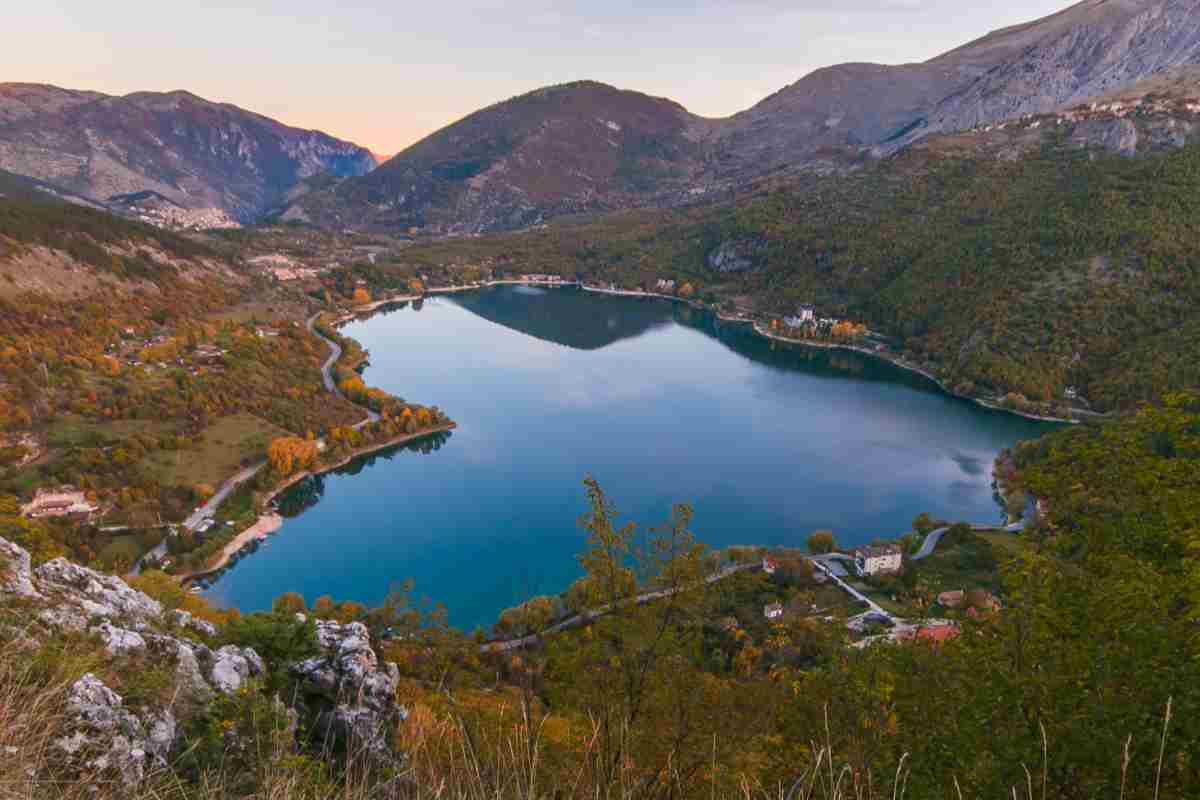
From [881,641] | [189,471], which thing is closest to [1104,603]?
[881,641]

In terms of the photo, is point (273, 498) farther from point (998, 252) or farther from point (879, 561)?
point (998, 252)

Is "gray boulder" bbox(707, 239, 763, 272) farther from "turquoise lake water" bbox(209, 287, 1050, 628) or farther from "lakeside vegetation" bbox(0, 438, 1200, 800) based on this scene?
"lakeside vegetation" bbox(0, 438, 1200, 800)

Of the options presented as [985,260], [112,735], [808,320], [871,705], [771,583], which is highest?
[985,260]

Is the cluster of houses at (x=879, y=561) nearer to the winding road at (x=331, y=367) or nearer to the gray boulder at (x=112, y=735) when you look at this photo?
the gray boulder at (x=112, y=735)

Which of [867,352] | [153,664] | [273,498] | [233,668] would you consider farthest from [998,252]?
[153,664]

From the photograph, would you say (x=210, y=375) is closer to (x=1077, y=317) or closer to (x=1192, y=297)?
(x=1077, y=317)

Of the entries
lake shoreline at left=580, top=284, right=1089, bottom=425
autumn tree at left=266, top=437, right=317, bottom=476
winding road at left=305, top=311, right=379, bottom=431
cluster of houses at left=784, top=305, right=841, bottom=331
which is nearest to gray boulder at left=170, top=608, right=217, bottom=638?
autumn tree at left=266, top=437, right=317, bottom=476

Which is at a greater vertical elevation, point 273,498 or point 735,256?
point 735,256
